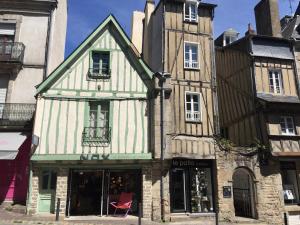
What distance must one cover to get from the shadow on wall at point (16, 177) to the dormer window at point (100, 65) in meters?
3.82

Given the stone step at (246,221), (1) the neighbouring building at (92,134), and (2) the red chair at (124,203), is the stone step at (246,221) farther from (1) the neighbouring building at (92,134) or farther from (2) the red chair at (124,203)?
(2) the red chair at (124,203)

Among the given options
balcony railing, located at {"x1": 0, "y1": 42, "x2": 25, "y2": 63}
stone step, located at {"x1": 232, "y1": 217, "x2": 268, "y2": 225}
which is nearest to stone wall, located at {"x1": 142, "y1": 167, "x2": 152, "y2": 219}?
stone step, located at {"x1": 232, "y1": 217, "x2": 268, "y2": 225}

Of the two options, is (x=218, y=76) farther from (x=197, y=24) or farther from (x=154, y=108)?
(x=154, y=108)

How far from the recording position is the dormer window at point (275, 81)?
50.8ft

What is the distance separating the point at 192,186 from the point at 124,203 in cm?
307

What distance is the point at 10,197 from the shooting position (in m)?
12.3

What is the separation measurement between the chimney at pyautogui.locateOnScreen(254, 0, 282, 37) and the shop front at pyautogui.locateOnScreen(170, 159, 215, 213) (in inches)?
341

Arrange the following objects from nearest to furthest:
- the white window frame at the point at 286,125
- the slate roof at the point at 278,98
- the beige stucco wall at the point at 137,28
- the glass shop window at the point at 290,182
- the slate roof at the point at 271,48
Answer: the glass shop window at the point at 290,182
the slate roof at the point at 278,98
the white window frame at the point at 286,125
the slate roof at the point at 271,48
the beige stucco wall at the point at 137,28

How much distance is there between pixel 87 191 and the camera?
1212 centimetres

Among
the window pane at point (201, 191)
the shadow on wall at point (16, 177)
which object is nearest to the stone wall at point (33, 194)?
the shadow on wall at point (16, 177)

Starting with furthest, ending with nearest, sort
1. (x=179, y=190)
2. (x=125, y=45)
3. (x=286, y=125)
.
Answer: (x=286, y=125) → (x=125, y=45) → (x=179, y=190)

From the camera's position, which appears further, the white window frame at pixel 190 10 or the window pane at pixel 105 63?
the white window frame at pixel 190 10

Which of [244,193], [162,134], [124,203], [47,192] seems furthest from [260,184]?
[47,192]

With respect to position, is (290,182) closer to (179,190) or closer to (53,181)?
(179,190)
